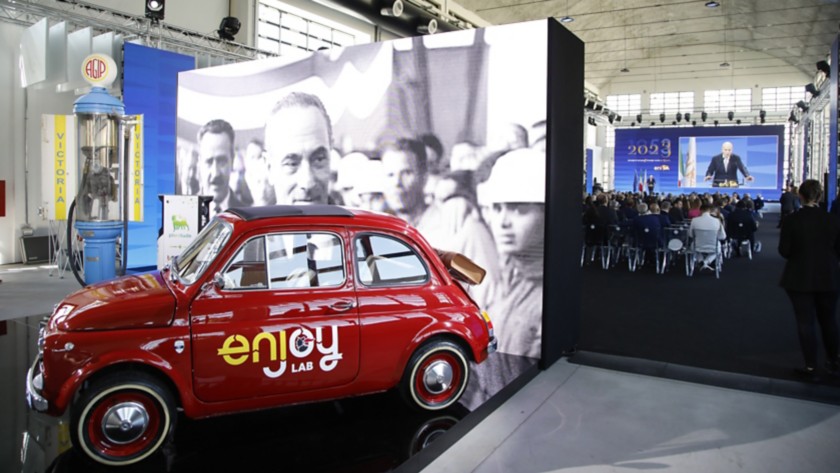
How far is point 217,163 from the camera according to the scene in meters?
7.05

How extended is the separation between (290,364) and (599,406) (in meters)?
2.23

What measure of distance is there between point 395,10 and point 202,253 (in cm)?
929

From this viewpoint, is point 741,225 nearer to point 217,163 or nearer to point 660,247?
point 660,247

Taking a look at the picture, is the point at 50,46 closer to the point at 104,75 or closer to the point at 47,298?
the point at 104,75

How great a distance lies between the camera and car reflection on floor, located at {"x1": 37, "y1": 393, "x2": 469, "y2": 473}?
9.42 ft

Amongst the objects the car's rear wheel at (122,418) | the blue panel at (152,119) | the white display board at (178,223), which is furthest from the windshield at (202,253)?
the blue panel at (152,119)

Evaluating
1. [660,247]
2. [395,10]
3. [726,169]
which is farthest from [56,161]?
[726,169]

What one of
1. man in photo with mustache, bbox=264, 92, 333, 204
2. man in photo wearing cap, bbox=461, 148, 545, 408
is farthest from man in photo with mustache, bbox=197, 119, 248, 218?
man in photo wearing cap, bbox=461, 148, 545, 408

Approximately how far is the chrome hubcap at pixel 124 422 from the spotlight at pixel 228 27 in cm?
1046

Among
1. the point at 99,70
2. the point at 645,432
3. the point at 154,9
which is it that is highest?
the point at 154,9

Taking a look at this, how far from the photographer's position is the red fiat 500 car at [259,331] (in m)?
2.81

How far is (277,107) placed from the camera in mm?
6406

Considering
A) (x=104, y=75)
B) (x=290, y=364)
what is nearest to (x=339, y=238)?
(x=290, y=364)

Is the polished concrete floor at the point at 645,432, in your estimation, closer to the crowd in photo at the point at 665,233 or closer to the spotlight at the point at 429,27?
the crowd in photo at the point at 665,233
